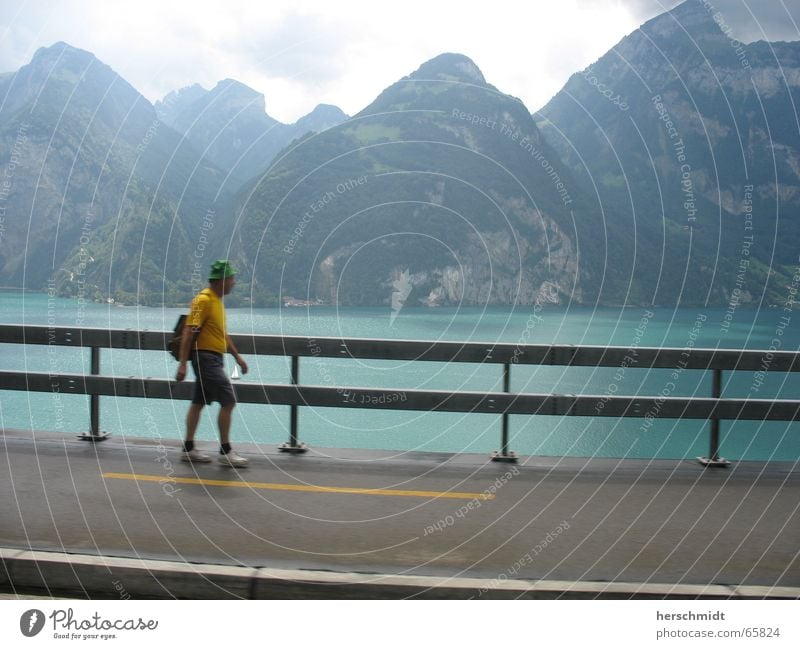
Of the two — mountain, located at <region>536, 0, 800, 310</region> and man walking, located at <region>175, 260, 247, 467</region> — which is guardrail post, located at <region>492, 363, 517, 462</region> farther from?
mountain, located at <region>536, 0, 800, 310</region>

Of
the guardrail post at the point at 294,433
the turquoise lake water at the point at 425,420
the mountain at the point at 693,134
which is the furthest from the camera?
the mountain at the point at 693,134

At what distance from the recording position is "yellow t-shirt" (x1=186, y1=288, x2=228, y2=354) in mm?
8336

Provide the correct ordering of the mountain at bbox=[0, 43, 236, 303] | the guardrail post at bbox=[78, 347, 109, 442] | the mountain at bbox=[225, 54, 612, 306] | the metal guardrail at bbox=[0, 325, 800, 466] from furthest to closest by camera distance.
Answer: the mountain at bbox=[225, 54, 612, 306] < the mountain at bbox=[0, 43, 236, 303] < the guardrail post at bbox=[78, 347, 109, 442] < the metal guardrail at bbox=[0, 325, 800, 466]

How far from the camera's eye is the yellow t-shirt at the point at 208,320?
8.34 m

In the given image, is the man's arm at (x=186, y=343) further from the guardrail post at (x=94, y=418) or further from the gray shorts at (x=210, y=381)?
the guardrail post at (x=94, y=418)

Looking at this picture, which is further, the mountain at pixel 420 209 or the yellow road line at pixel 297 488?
the mountain at pixel 420 209

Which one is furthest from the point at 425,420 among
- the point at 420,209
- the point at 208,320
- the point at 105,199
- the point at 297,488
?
the point at 420,209

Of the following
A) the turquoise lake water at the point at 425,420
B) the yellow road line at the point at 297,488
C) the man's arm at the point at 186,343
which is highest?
the man's arm at the point at 186,343

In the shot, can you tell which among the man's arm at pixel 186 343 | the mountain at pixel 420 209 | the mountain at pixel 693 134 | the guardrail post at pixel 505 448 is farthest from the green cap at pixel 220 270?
the mountain at pixel 693 134

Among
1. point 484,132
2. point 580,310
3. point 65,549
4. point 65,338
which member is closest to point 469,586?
point 65,549

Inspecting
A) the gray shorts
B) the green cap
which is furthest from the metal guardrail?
the green cap

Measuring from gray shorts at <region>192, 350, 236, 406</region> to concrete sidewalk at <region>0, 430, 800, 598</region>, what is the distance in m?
0.74

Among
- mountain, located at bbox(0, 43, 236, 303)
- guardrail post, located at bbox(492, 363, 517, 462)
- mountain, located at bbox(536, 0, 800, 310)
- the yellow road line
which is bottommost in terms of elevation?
the yellow road line

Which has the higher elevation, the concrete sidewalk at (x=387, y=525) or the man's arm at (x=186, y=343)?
the man's arm at (x=186, y=343)
